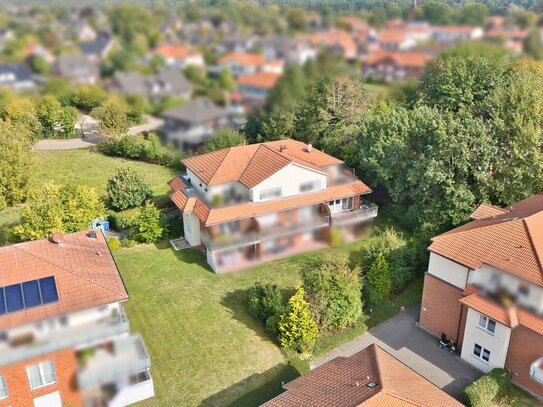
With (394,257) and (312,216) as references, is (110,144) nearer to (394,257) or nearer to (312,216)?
(312,216)

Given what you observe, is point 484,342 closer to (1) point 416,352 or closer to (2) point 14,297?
(1) point 416,352

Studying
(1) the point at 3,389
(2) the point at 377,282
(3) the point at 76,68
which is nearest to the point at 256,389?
(2) the point at 377,282

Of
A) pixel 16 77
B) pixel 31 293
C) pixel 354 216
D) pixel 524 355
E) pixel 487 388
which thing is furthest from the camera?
pixel 354 216

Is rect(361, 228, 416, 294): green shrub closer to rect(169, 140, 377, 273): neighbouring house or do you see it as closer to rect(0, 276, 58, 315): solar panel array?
rect(169, 140, 377, 273): neighbouring house

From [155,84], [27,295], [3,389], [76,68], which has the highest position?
[76,68]

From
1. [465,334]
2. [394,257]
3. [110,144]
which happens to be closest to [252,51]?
[465,334]

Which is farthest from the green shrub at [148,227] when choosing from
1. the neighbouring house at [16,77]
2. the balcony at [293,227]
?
the neighbouring house at [16,77]

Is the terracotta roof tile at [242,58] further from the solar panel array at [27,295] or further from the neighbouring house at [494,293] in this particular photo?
the neighbouring house at [494,293]

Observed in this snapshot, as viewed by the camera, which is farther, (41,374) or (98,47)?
(41,374)
